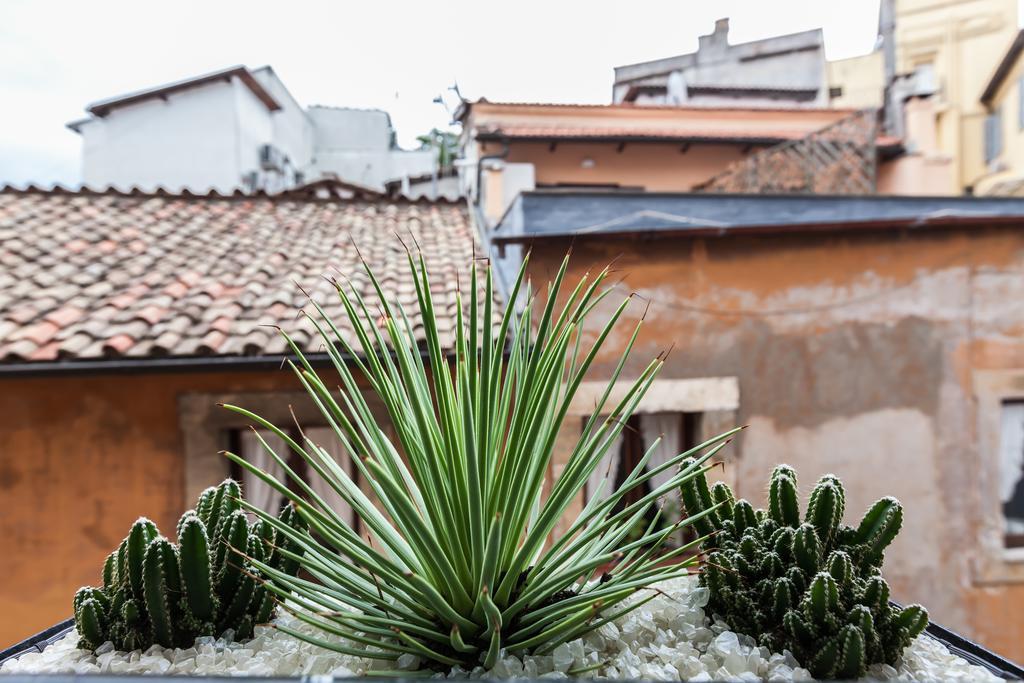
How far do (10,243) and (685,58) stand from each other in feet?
45.2

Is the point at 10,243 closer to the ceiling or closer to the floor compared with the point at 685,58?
closer to the floor

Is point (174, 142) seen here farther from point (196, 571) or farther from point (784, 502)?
point (784, 502)

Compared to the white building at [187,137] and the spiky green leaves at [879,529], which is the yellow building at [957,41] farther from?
the spiky green leaves at [879,529]

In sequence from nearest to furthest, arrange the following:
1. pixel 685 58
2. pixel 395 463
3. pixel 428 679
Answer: pixel 428 679
pixel 395 463
pixel 685 58

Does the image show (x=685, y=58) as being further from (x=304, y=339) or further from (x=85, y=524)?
(x=85, y=524)

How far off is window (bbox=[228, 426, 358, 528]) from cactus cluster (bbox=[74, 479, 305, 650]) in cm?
290

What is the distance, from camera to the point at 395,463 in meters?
1.14

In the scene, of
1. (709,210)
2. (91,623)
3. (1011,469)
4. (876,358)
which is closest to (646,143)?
(709,210)

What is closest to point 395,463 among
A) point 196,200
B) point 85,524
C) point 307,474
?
point 307,474

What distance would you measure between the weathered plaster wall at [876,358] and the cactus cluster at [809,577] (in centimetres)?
319

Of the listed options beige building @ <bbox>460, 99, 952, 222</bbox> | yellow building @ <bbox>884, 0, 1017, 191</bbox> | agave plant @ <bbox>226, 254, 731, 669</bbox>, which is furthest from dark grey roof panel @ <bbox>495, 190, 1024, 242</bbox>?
yellow building @ <bbox>884, 0, 1017, 191</bbox>

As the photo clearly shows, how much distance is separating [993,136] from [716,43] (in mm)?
6710

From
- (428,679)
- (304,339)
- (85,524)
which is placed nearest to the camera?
(428,679)

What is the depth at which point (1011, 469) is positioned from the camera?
4.59 metres
